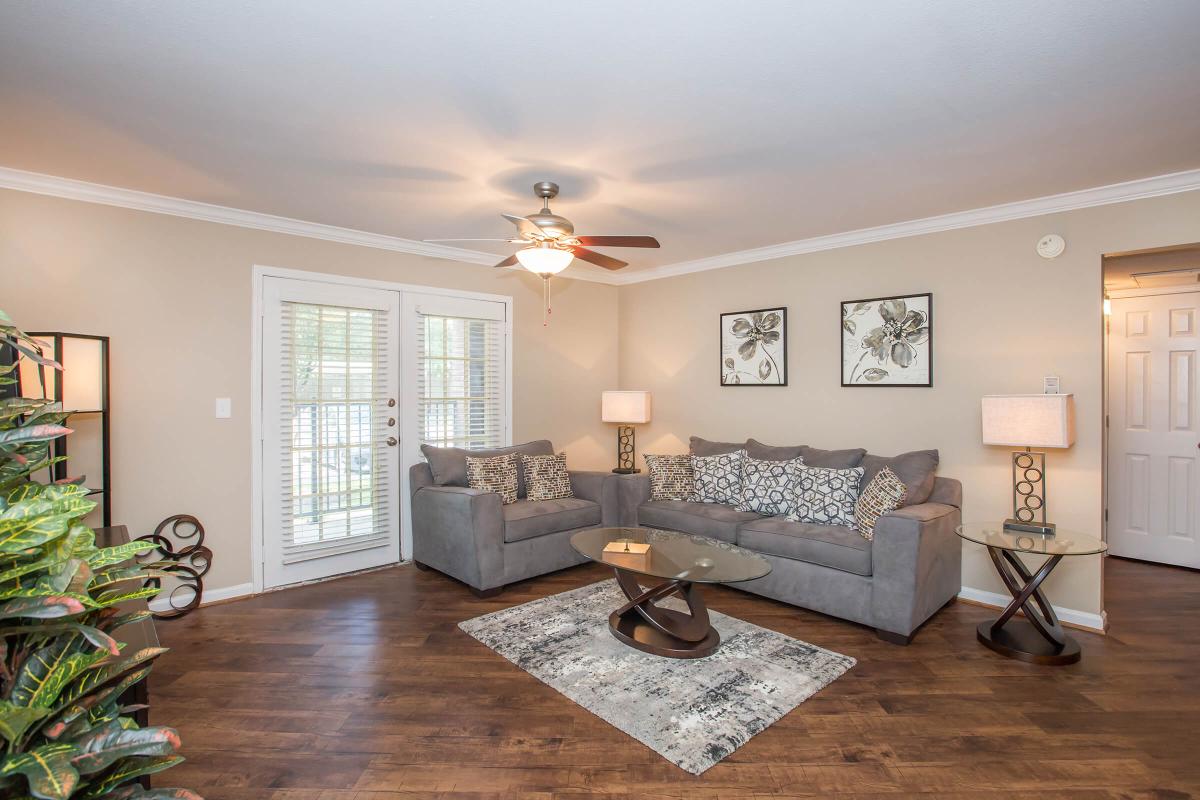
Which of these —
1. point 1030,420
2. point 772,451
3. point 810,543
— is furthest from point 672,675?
point 1030,420

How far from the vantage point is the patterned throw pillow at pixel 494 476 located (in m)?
4.18

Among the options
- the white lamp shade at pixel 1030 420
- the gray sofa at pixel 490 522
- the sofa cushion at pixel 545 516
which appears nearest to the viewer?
the white lamp shade at pixel 1030 420

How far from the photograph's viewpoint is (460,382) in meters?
4.76

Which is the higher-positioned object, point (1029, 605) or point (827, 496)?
point (827, 496)

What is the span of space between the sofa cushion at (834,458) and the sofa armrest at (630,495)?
46.7 inches

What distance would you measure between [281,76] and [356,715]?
251cm

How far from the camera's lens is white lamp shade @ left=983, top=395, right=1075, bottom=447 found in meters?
3.05

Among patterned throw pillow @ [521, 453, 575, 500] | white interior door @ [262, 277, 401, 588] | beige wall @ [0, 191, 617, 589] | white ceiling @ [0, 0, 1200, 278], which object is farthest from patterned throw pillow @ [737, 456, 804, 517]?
beige wall @ [0, 191, 617, 589]

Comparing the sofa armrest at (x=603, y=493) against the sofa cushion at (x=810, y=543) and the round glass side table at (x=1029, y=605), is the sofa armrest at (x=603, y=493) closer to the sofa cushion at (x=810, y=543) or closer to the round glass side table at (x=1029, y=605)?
the sofa cushion at (x=810, y=543)

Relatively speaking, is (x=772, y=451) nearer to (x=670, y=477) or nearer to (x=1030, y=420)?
(x=670, y=477)

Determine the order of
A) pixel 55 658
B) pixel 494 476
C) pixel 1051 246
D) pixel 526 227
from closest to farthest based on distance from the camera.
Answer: pixel 55 658 < pixel 526 227 < pixel 1051 246 < pixel 494 476

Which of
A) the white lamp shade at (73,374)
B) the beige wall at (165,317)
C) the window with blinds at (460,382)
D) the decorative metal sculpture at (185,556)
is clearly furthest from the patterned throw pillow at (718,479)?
the white lamp shade at (73,374)

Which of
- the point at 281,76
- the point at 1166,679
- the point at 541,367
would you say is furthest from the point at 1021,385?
the point at 281,76

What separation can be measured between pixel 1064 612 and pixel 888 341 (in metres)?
1.92
